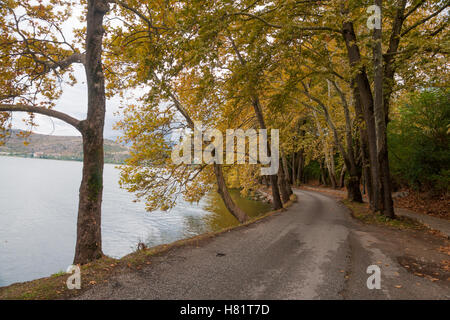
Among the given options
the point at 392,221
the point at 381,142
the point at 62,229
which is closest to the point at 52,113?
the point at 381,142

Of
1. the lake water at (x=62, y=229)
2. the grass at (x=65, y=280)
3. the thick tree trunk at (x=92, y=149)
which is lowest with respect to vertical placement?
the lake water at (x=62, y=229)

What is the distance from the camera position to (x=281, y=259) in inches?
231

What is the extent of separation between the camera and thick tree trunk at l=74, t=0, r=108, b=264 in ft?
20.0

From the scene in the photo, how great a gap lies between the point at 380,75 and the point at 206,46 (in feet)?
24.2

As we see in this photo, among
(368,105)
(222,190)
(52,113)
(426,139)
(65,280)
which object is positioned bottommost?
(65,280)

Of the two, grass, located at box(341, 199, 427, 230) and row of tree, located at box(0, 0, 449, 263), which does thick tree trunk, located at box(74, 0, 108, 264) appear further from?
grass, located at box(341, 199, 427, 230)

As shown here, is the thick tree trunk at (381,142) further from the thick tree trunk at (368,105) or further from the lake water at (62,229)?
the lake water at (62,229)

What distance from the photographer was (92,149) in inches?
246

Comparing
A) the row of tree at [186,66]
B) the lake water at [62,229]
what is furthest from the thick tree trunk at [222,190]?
the lake water at [62,229]

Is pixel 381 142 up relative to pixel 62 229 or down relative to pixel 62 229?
up

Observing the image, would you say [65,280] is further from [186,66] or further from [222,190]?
[222,190]

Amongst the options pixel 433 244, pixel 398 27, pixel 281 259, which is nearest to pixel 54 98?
pixel 281 259

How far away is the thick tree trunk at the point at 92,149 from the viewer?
6098 mm
